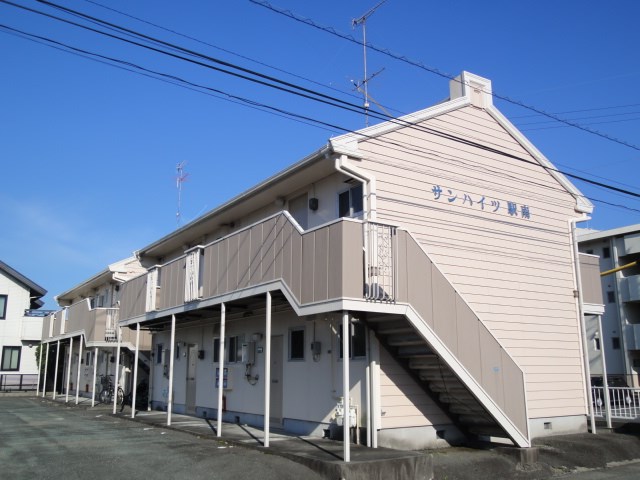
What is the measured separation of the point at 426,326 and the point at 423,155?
4.45 m

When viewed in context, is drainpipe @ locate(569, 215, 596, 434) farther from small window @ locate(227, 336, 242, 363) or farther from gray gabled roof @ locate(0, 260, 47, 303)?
gray gabled roof @ locate(0, 260, 47, 303)

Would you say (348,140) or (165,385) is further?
(165,385)

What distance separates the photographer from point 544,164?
14828 millimetres

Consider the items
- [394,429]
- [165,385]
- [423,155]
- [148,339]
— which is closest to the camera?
[394,429]

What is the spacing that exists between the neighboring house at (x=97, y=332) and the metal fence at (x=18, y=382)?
159 cm

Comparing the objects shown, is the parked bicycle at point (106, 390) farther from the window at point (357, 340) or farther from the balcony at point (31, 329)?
the window at point (357, 340)

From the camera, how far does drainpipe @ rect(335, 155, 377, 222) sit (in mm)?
10945

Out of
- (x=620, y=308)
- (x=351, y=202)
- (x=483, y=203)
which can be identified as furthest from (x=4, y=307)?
(x=620, y=308)

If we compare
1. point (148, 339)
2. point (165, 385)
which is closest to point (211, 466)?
point (165, 385)

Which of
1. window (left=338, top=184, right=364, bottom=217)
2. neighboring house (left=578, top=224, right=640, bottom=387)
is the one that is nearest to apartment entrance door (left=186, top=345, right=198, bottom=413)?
window (left=338, top=184, right=364, bottom=217)

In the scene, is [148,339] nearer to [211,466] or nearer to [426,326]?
[211,466]

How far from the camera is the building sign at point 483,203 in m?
12.6

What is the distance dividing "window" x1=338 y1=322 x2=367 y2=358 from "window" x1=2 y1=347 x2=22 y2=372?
1258 inches

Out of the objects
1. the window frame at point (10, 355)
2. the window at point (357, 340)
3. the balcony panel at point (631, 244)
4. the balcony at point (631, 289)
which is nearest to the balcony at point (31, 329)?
the window frame at point (10, 355)
